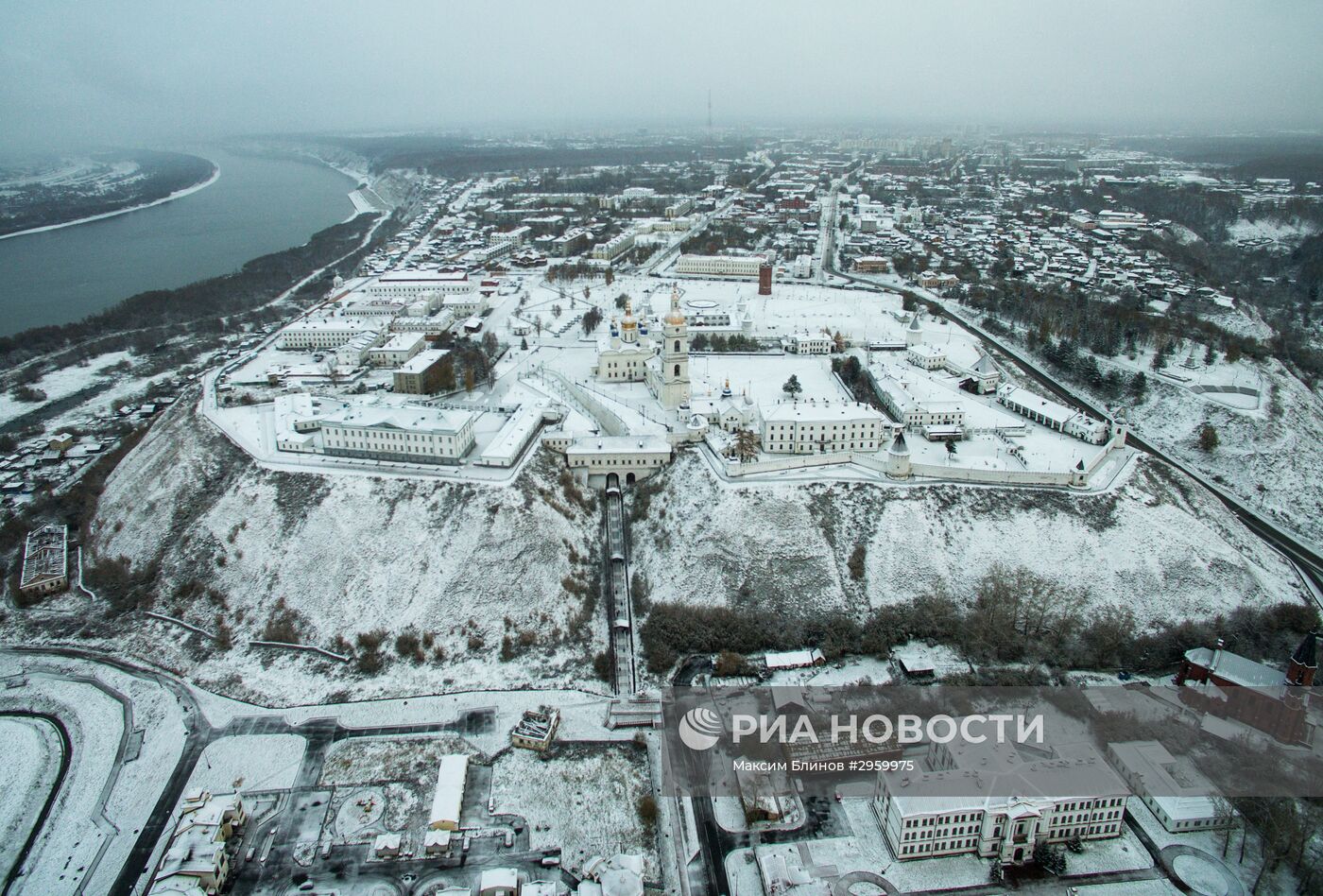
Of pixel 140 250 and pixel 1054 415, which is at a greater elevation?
pixel 140 250

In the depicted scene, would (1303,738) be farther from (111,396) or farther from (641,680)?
(111,396)

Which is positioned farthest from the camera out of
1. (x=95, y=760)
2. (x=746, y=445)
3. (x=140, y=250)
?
(x=140, y=250)

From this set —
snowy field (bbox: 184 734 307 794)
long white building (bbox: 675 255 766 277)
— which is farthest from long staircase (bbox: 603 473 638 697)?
long white building (bbox: 675 255 766 277)

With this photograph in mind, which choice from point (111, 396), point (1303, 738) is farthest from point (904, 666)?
point (111, 396)

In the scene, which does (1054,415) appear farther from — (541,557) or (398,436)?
(398,436)

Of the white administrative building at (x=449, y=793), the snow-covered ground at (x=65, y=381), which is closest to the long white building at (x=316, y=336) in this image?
the snow-covered ground at (x=65, y=381)

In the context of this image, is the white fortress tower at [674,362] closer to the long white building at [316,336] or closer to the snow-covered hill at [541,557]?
the snow-covered hill at [541,557]

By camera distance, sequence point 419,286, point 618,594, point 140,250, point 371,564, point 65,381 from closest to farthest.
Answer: point 371,564
point 618,594
point 65,381
point 419,286
point 140,250

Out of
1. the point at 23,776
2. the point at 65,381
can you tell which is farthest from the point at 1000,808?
the point at 65,381
